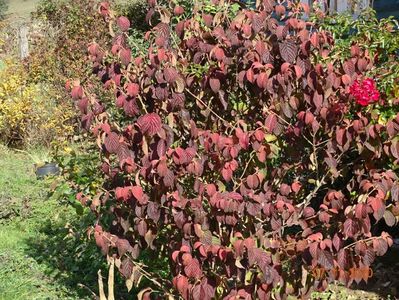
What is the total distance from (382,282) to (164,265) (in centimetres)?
170

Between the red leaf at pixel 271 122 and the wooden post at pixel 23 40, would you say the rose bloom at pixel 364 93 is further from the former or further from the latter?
the wooden post at pixel 23 40

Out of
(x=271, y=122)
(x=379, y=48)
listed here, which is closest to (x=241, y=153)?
(x=271, y=122)

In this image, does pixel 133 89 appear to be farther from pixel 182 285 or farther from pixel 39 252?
pixel 39 252

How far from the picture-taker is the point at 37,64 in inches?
412

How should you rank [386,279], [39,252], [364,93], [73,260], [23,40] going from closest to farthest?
1. [364,93]
2. [386,279]
3. [73,260]
4. [39,252]
5. [23,40]

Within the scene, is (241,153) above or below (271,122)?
below

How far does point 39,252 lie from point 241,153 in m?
3.03

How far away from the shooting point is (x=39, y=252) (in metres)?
5.34

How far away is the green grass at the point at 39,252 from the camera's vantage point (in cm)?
453

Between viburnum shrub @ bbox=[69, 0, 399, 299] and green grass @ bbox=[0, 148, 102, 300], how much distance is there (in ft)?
5.52

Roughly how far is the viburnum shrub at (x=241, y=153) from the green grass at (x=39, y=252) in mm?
1684

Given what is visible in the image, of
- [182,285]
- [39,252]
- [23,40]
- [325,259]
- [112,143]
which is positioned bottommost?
[23,40]

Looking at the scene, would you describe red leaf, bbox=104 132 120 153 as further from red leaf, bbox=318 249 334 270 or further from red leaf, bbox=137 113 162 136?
red leaf, bbox=318 249 334 270

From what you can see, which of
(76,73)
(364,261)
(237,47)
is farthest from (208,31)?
(76,73)
